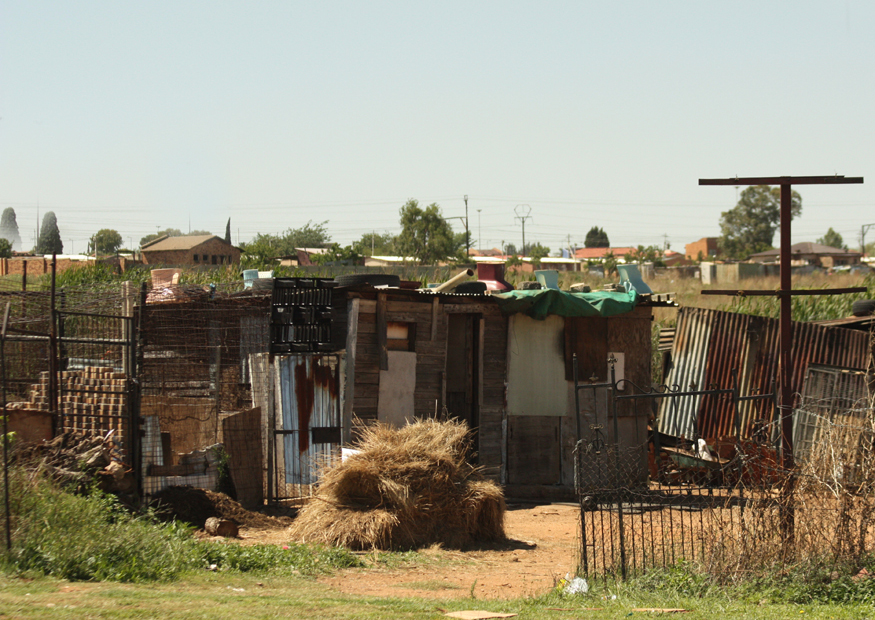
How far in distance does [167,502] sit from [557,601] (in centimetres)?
595

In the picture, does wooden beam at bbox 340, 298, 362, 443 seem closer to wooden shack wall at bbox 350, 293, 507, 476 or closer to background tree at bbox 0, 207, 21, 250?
wooden shack wall at bbox 350, 293, 507, 476

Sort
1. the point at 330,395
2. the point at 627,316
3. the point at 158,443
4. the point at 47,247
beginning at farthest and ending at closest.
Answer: the point at 47,247 < the point at 627,316 < the point at 330,395 < the point at 158,443

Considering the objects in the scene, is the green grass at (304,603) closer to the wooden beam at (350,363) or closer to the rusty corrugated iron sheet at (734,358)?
the wooden beam at (350,363)

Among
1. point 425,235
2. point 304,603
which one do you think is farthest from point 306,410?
point 425,235

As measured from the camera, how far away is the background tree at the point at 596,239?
11162 centimetres

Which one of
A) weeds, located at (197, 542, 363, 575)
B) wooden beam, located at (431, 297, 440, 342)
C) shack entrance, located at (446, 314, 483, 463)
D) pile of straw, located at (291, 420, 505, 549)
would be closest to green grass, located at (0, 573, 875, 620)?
weeds, located at (197, 542, 363, 575)

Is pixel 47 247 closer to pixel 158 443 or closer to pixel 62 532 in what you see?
pixel 158 443

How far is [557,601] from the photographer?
710 centimetres

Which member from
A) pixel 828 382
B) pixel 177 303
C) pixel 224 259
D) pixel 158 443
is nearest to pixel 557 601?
pixel 158 443

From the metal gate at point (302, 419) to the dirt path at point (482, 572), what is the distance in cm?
337

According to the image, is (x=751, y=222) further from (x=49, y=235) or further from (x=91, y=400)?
(x=91, y=400)

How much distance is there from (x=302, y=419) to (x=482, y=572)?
487cm

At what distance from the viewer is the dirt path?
8000mm

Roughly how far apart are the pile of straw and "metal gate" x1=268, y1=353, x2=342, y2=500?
97.6 inches
